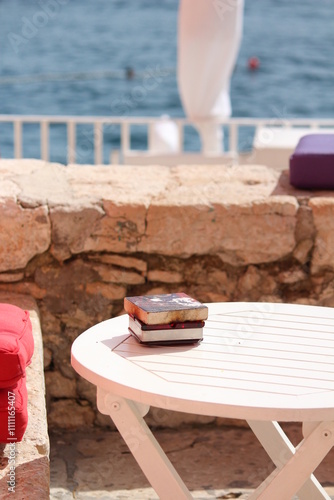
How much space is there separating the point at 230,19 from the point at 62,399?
3341 mm

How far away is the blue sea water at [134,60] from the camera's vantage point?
98.8ft

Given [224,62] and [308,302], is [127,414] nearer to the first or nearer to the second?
[308,302]

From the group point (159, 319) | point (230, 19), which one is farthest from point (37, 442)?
point (230, 19)

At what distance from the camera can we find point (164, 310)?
217 cm

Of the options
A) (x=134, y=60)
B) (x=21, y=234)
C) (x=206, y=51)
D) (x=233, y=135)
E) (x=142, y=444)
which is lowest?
(x=134, y=60)

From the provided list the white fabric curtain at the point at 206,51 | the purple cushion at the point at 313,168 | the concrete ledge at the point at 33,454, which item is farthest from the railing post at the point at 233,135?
the concrete ledge at the point at 33,454

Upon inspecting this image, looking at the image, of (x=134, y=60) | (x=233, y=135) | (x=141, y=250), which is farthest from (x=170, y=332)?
(x=134, y=60)

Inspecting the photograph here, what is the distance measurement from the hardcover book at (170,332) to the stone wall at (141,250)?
2.97 ft

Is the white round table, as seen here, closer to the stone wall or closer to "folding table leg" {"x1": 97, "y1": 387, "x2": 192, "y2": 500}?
"folding table leg" {"x1": 97, "y1": 387, "x2": 192, "y2": 500}

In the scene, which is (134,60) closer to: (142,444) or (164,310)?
(164,310)

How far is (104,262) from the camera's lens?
3.14 m

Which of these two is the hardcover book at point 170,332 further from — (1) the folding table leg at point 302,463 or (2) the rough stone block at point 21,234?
(2) the rough stone block at point 21,234

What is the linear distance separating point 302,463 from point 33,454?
678 millimetres

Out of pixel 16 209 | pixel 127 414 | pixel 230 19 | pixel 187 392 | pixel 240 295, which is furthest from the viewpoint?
pixel 230 19
